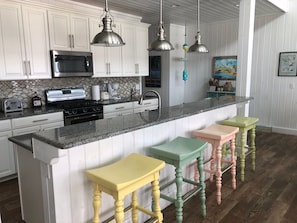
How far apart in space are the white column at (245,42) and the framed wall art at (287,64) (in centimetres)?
178

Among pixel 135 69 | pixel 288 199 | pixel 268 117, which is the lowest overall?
pixel 288 199

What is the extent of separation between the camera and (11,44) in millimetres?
3270

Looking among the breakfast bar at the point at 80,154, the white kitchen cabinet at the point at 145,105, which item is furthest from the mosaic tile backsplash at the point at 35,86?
the breakfast bar at the point at 80,154

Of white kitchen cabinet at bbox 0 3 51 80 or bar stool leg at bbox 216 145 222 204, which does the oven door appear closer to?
white kitchen cabinet at bbox 0 3 51 80

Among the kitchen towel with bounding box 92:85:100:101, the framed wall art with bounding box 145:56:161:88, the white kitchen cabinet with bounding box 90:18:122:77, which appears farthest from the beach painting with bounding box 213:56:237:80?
the kitchen towel with bounding box 92:85:100:101

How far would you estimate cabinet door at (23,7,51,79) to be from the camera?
3412 mm

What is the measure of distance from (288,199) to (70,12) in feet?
12.9

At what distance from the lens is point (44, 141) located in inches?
62.1

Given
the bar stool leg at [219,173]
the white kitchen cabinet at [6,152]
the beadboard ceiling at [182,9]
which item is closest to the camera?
the bar stool leg at [219,173]

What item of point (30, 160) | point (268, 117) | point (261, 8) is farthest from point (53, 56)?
point (268, 117)

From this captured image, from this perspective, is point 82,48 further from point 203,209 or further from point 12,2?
point 203,209

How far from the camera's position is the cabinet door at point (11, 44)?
3182 mm

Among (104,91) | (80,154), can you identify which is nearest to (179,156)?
(80,154)

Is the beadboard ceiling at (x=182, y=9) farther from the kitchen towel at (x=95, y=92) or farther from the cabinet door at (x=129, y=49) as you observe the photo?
the kitchen towel at (x=95, y=92)
